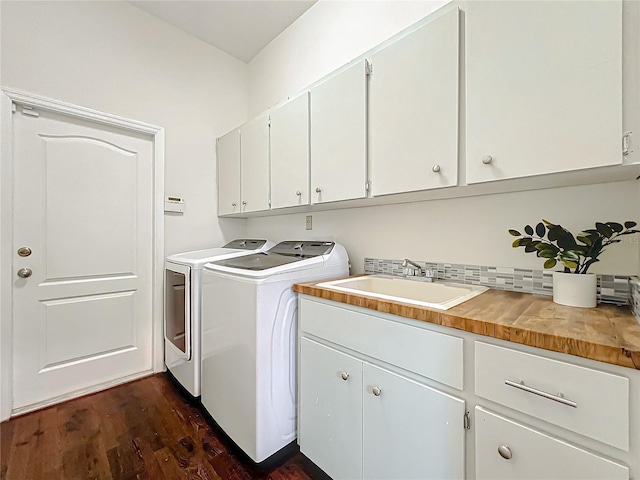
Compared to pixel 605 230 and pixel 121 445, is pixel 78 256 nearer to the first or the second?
pixel 121 445

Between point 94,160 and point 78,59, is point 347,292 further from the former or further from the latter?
point 78,59

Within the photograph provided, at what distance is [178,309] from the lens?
201 centimetres

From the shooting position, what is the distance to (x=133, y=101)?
219 cm

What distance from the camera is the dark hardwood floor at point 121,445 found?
4.35ft

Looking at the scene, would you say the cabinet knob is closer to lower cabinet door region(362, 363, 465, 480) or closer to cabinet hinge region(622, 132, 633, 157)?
lower cabinet door region(362, 363, 465, 480)

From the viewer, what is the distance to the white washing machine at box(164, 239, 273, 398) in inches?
70.8

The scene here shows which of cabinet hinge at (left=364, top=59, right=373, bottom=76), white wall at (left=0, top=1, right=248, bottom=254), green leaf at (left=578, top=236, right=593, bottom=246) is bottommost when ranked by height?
green leaf at (left=578, top=236, right=593, bottom=246)

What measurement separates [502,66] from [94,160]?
2576mm

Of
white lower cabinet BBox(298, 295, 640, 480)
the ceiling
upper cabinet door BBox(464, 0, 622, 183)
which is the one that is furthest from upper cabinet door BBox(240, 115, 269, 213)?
upper cabinet door BBox(464, 0, 622, 183)

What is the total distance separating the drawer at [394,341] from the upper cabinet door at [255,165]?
1137 millimetres

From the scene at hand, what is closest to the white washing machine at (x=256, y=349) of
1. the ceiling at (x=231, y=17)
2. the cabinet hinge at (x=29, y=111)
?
the cabinet hinge at (x=29, y=111)

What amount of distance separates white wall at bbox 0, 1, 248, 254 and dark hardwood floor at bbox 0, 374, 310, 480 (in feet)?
4.02

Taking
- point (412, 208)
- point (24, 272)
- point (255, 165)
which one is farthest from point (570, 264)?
point (24, 272)

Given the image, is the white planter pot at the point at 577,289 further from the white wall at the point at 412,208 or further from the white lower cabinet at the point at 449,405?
the white lower cabinet at the point at 449,405
